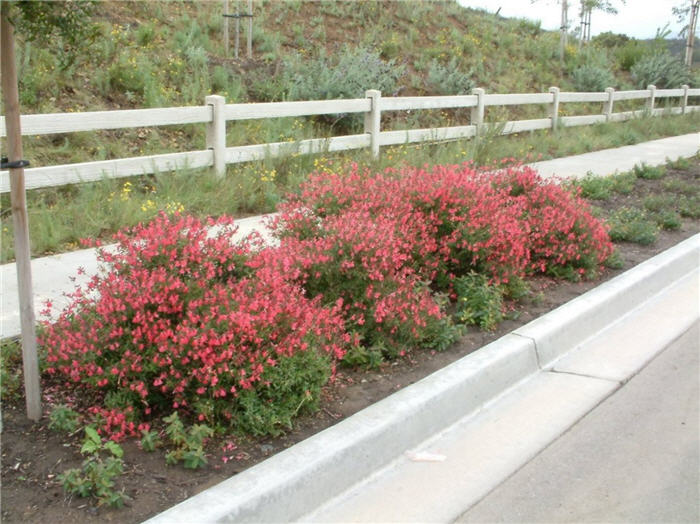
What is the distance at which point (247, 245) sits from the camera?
4930 mm

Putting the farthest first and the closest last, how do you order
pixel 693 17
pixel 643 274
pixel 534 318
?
pixel 693 17, pixel 643 274, pixel 534 318

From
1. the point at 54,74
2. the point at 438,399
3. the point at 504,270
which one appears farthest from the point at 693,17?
the point at 438,399

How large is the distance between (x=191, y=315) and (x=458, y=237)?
2.73 metres

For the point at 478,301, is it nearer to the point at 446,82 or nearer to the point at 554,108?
the point at 554,108

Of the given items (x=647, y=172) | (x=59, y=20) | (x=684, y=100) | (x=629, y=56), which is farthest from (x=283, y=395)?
(x=629, y=56)

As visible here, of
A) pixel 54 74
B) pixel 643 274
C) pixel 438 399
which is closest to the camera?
pixel 438 399

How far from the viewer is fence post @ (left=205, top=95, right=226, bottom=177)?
9.54m

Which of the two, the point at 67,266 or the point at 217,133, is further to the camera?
the point at 217,133

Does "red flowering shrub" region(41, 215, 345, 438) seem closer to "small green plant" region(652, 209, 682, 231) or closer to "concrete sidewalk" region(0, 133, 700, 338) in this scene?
"concrete sidewalk" region(0, 133, 700, 338)

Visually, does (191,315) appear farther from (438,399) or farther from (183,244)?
(438,399)

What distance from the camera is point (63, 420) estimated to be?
12.9ft

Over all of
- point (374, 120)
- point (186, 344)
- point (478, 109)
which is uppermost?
point (478, 109)

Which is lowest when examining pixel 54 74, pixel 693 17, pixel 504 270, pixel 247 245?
pixel 504 270

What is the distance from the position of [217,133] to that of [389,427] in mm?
6189
